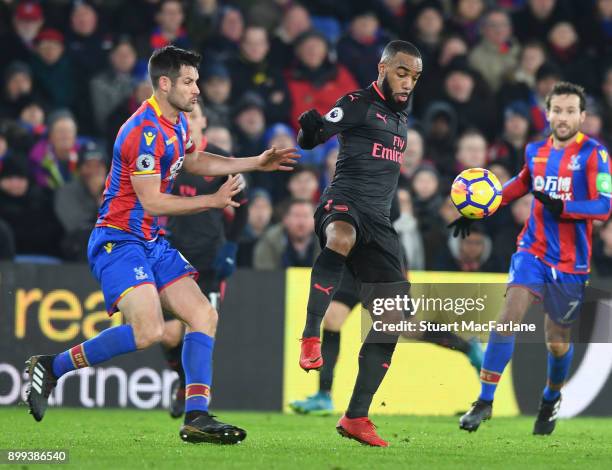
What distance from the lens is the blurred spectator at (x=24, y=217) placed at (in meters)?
12.4

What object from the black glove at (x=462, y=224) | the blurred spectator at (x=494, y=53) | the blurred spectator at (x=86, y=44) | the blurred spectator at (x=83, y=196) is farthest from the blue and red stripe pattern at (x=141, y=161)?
the blurred spectator at (x=494, y=53)

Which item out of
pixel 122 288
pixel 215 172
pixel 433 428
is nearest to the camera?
pixel 122 288

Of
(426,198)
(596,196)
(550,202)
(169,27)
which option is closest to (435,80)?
(426,198)

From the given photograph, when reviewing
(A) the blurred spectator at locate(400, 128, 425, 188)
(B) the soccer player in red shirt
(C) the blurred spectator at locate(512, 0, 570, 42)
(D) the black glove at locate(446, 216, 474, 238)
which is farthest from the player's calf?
(C) the blurred spectator at locate(512, 0, 570, 42)

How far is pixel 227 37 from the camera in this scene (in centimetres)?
1487

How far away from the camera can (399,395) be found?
11641mm

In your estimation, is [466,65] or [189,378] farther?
[466,65]

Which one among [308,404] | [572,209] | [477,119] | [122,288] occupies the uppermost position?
[477,119]

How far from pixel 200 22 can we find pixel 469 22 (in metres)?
3.73

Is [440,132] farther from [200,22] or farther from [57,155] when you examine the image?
[57,155]

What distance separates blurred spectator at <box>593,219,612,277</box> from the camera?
12977 millimetres

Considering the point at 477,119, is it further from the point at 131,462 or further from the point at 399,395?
the point at 131,462

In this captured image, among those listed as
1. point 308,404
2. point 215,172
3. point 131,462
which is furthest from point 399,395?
point 131,462

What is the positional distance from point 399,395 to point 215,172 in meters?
4.33
